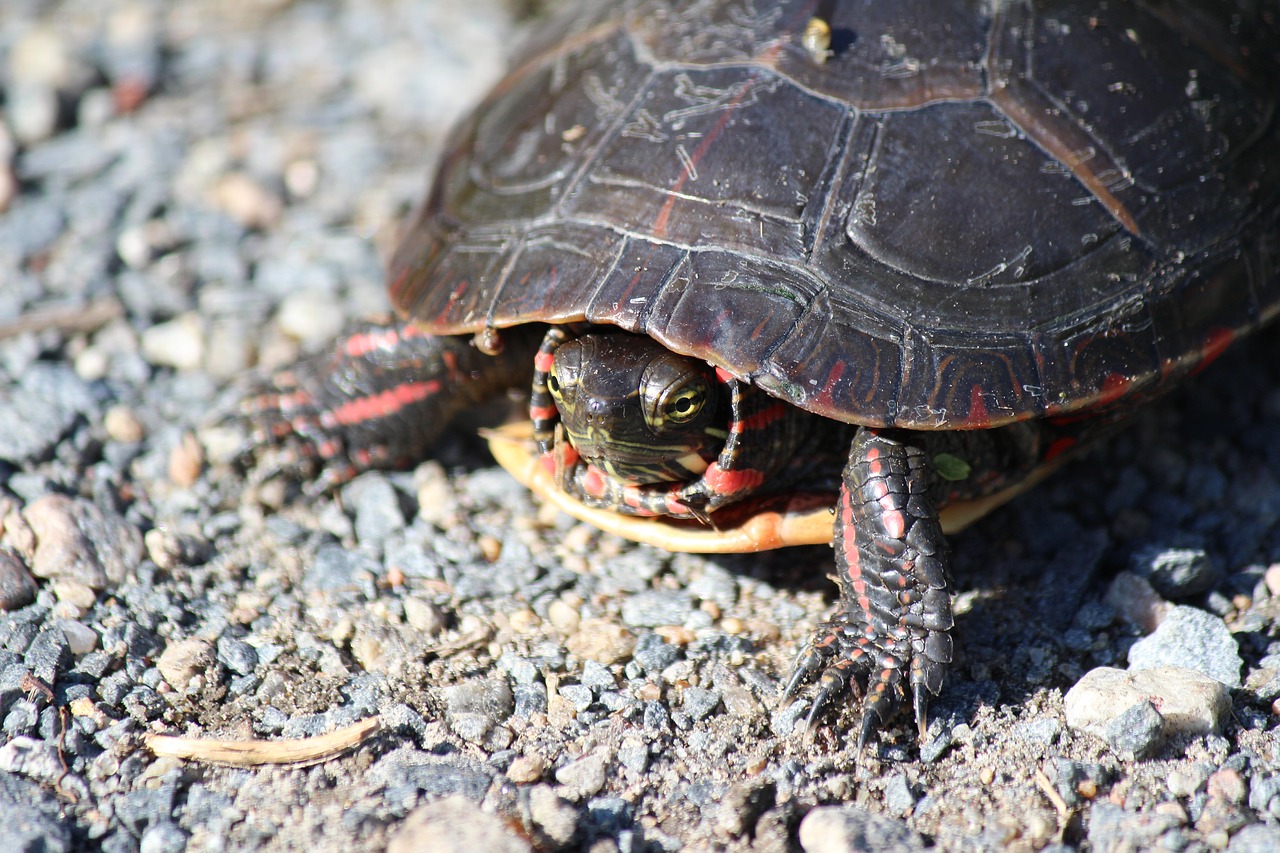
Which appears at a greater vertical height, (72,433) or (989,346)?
(989,346)

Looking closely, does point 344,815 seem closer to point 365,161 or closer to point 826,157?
point 826,157

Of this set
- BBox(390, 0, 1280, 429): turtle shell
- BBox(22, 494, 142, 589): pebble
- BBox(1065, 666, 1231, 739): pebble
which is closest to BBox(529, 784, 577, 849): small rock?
BBox(390, 0, 1280, 429): turtle shell

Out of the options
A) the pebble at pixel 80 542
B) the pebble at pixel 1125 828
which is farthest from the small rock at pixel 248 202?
the pebble at pixel 1125 828

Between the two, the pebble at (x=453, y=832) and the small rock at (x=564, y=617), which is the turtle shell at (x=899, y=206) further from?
the pebble at (x=453, y=832)

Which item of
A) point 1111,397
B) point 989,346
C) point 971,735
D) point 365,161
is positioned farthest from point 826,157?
point 365,161

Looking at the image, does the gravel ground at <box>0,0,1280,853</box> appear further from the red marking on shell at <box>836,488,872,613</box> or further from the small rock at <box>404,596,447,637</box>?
the red marking on shell at <box>836,488,872,613</box>
